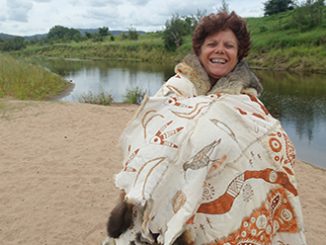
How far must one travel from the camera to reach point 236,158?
1.66 meters

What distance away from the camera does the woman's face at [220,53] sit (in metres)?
1.89

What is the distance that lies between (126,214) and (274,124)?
2.51 ft

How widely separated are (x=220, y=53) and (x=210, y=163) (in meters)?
0.56

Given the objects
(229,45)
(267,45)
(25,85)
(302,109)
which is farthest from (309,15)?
(229,45)

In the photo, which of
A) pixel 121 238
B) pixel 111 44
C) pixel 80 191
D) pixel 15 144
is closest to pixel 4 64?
pixel 15 144

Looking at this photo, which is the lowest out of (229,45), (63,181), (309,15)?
(63,181)

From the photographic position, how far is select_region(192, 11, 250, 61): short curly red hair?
1.88 m

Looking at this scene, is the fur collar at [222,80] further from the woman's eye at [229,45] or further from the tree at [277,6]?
the tree at [277,6]

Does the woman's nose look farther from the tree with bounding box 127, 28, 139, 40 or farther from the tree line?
the tree with bounding box 127, 28, 139, 40

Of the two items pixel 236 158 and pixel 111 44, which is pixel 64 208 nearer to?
pixel 236 158

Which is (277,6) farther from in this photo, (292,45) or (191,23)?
(292,45)

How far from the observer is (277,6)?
46.3 m

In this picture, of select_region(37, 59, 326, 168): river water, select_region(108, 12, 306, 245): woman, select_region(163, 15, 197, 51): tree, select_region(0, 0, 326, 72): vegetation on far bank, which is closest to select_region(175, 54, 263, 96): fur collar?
select_region(108, 12, 306, 245): woman

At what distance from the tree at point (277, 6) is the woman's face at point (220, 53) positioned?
47038 millimetres
